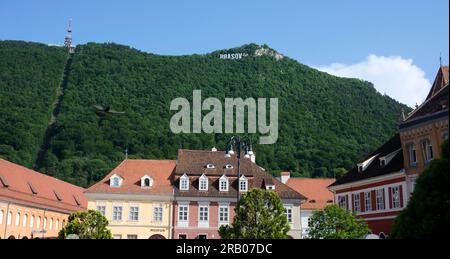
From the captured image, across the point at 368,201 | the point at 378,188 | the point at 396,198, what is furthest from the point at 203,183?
the point at 396,198

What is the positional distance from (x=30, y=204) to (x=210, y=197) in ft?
67.2

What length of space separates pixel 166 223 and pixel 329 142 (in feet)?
173

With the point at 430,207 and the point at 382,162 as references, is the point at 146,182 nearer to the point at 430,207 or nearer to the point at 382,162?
the point at 382,162

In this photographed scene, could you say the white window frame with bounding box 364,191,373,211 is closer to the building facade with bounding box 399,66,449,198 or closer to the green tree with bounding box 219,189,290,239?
the building facade with bounding box 399,66,449,198

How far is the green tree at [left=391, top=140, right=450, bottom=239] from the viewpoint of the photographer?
929 centimetres

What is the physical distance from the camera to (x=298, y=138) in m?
98.1

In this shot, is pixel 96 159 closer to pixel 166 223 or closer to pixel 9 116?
pixel 9 116

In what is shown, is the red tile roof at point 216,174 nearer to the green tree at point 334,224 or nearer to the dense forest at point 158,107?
the green tree at point 334,224

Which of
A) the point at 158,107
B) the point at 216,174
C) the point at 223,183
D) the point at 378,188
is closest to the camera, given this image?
the point at 378,188

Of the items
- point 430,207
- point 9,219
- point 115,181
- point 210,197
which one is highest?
point 115,181

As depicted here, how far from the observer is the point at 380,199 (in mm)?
39844

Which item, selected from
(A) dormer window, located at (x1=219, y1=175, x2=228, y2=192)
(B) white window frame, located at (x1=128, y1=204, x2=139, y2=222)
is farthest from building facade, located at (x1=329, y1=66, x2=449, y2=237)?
(B) white window frame, located at (x1=128, y1=204, x2=139, y2=222)

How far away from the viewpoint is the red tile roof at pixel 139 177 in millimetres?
51906
